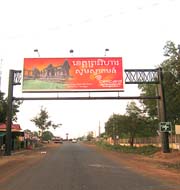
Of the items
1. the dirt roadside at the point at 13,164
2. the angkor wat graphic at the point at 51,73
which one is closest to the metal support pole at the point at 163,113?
the angkor wat graphic at the point at 51,73

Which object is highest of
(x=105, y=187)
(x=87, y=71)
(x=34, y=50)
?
(x=34, y=50)

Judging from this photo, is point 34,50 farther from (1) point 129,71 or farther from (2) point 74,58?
(1) point 129,71

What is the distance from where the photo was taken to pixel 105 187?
1257cm

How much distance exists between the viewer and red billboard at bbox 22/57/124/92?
3609cm

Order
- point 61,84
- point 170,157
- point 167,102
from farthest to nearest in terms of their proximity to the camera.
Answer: point 167,102 → point 61,84 → point 170,157

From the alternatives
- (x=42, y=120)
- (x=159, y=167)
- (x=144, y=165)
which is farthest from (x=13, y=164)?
(x=42, y=120)

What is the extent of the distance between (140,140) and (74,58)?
48.4m

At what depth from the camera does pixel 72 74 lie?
120ft

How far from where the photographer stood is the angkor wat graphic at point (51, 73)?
3657 cm

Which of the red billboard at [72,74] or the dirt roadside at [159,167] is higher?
the red billboard at [72,74]

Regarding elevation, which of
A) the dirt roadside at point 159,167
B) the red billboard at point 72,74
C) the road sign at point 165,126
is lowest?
the dirt roadside at point 159,167

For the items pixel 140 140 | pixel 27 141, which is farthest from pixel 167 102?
pixel 140 140

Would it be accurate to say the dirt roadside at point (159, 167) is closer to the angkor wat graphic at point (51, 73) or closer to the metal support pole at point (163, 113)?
the metal support pole at point (163, 113)

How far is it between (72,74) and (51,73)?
2.11m
